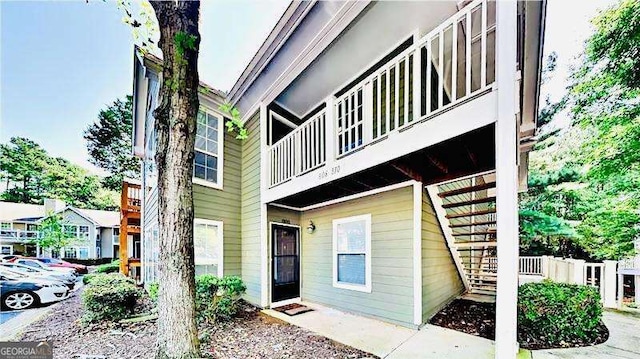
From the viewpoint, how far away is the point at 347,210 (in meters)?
5.90

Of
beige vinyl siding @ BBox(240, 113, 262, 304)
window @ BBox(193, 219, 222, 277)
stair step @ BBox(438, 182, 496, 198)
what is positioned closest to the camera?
stair step @ BBox(438, 182, 496, 198)

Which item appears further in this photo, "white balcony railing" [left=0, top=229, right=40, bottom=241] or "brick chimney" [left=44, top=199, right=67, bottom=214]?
"brick chimney" [left=44, top=199, right=67, bottom=214]

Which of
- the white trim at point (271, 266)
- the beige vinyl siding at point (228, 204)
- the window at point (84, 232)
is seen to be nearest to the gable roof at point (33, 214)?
the window at point (84, 232)

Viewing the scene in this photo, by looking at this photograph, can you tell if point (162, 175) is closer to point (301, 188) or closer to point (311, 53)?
point (301, 188)

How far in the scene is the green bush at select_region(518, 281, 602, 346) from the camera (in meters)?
3.79

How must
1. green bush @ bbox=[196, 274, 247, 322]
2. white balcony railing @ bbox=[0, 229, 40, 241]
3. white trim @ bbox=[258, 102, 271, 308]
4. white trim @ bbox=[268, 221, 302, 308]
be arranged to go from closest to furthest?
green bush @ bbox=[196, 274, 247, 322], white trim @ bbox=[258, 102, 271, 308], white trim @ bbox=[268, 221, 302, 308], white balcony railing @ bbox=[0, 229, 40, 241]

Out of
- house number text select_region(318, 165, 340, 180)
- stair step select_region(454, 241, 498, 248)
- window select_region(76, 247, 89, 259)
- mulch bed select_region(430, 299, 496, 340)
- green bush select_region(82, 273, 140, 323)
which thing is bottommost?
window select_region(76, 247, 89, 259)

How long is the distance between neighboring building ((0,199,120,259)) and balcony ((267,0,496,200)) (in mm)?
19097

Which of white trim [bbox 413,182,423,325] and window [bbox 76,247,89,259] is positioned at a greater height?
white trim [bbox 413,182,423,325]

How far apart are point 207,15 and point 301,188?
3041 mm

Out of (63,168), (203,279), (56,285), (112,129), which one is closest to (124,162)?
(112,129)

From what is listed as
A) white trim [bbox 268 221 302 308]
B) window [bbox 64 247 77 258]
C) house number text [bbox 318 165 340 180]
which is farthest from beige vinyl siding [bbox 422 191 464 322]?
window [bbox 64 247 77 258]

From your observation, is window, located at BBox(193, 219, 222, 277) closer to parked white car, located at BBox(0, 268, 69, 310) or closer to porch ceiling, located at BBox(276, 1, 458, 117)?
porch ceiling, located at BBox(276, 1, 458, 117)

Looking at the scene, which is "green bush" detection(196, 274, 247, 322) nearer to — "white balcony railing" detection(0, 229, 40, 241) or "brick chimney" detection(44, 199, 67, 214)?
"white balcony railing" detection(0, 229, 40, 241)
